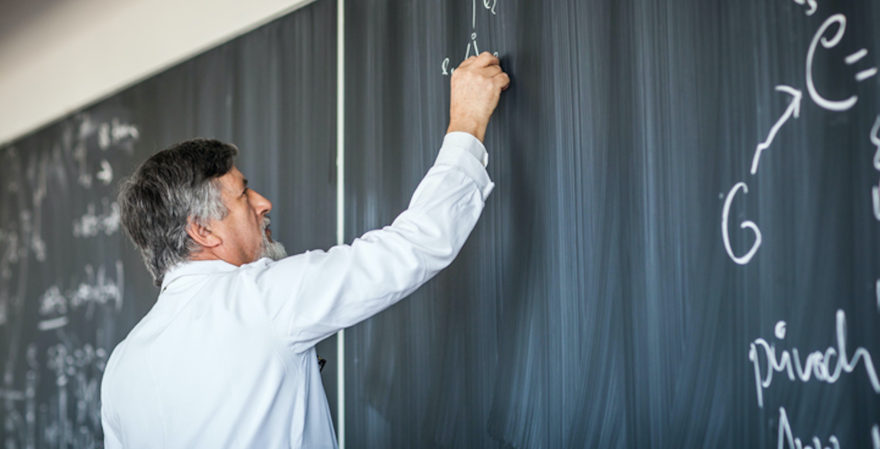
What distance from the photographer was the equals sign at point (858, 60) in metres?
0.80

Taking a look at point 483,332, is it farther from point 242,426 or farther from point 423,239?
point 242,426

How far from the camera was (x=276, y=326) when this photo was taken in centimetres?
108

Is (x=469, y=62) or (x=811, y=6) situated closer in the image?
(x=811, y=6)

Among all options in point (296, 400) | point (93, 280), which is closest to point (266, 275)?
point (296, 400)

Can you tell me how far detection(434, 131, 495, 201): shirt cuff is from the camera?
1.09m

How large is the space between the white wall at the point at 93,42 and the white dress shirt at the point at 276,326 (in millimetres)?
828

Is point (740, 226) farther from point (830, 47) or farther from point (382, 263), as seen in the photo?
point (382, 263)

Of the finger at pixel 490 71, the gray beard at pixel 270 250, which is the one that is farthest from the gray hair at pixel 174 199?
the finger at pixel 490 71

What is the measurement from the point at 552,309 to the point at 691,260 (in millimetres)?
248

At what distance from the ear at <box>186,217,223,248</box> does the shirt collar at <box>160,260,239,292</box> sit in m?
0.03

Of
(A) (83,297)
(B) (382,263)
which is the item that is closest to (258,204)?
(B) (382,263)

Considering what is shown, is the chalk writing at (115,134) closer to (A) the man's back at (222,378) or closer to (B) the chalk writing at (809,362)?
(A) the man's back at (222,378)

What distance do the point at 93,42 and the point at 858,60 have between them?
2532 mm

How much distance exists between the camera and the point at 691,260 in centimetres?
97
